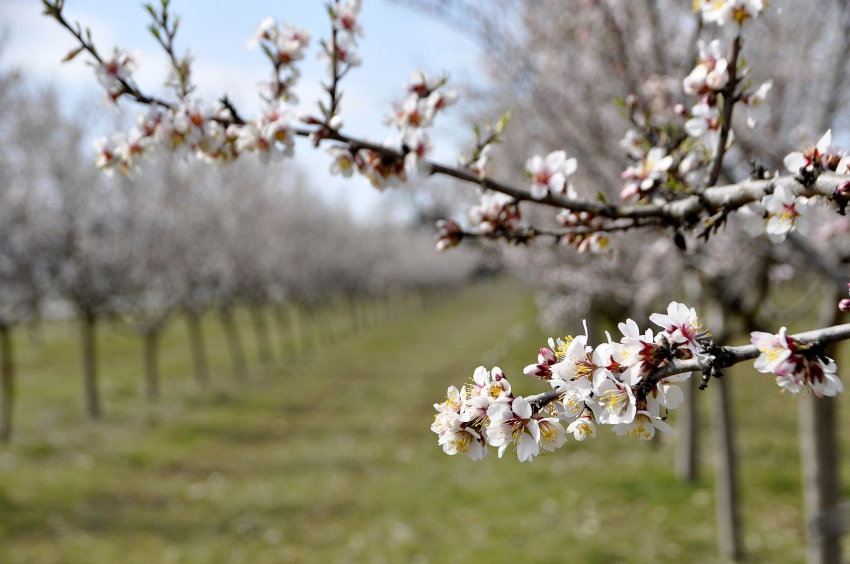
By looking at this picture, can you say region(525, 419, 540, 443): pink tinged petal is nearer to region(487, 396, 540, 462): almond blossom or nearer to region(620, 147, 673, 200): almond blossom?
region(487, 396, 540, 462): almond blossom

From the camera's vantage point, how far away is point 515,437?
129 cm

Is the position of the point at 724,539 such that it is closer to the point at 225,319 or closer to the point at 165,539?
the point at 165,539

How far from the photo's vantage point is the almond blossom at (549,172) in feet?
6.45

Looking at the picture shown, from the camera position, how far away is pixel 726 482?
5492 mm

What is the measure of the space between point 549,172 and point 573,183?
0.65 feet

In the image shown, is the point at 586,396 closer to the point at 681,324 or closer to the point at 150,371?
the point at 681,324

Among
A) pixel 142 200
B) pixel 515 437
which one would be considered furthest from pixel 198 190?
pixel 515 437

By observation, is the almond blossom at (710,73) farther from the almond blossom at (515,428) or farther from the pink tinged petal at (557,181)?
the almond blossom at (515,428)

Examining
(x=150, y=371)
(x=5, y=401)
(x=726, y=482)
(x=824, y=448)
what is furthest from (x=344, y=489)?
(x=150, y=371)

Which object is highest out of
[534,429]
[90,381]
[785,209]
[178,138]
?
[178,138]

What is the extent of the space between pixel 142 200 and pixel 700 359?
14.6m

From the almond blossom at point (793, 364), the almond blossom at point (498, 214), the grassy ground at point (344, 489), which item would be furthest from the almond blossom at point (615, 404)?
the grassy ground at point (344, 489)

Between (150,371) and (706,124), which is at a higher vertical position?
(706,124)

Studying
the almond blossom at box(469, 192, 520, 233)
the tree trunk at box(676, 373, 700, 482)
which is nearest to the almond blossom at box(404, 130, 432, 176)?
the almond blossom at box(469, 192, 520, 233)
